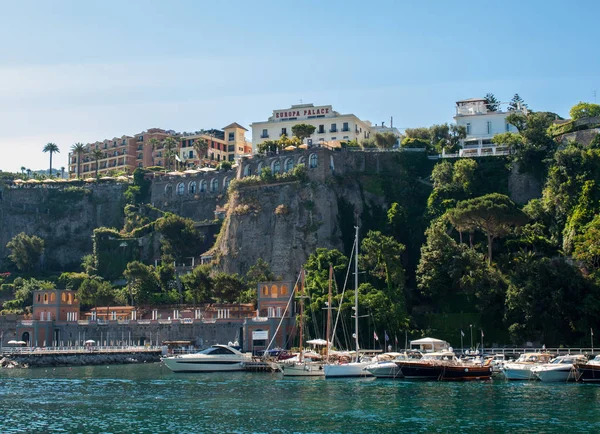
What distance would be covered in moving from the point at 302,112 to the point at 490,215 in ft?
173

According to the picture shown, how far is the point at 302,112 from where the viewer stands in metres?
138

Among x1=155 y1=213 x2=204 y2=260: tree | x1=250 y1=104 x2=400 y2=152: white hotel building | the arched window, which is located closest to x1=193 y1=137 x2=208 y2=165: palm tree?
x1=250 y1=104 x2=400 y2=152: white hotel building

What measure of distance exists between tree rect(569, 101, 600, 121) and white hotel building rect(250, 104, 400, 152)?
109 ft

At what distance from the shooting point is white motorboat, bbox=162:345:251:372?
79.9m

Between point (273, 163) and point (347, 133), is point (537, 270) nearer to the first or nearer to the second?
point (273, 163)

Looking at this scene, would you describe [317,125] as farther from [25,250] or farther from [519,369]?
[519,369]

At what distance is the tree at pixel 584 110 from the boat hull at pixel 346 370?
56211 mm

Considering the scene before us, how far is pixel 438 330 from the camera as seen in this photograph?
90.4 metres

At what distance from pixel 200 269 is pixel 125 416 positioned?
55005mm

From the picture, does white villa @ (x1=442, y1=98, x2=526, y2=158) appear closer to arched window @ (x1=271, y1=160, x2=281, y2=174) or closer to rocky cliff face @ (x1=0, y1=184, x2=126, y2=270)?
arched window @ (x1=271, y1=160, x2=281, y2=174)

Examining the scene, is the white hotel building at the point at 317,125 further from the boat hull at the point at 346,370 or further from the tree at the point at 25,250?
the boat hull at the point at 346,370

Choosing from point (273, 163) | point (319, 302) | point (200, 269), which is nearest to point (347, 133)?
point (273, 163)

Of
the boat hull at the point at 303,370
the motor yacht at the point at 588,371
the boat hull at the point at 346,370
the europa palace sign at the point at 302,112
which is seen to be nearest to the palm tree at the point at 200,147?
the europa palace sign at the point at 302,112

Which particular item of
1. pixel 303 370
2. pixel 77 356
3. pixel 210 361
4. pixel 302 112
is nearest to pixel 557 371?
pixel 303 370
